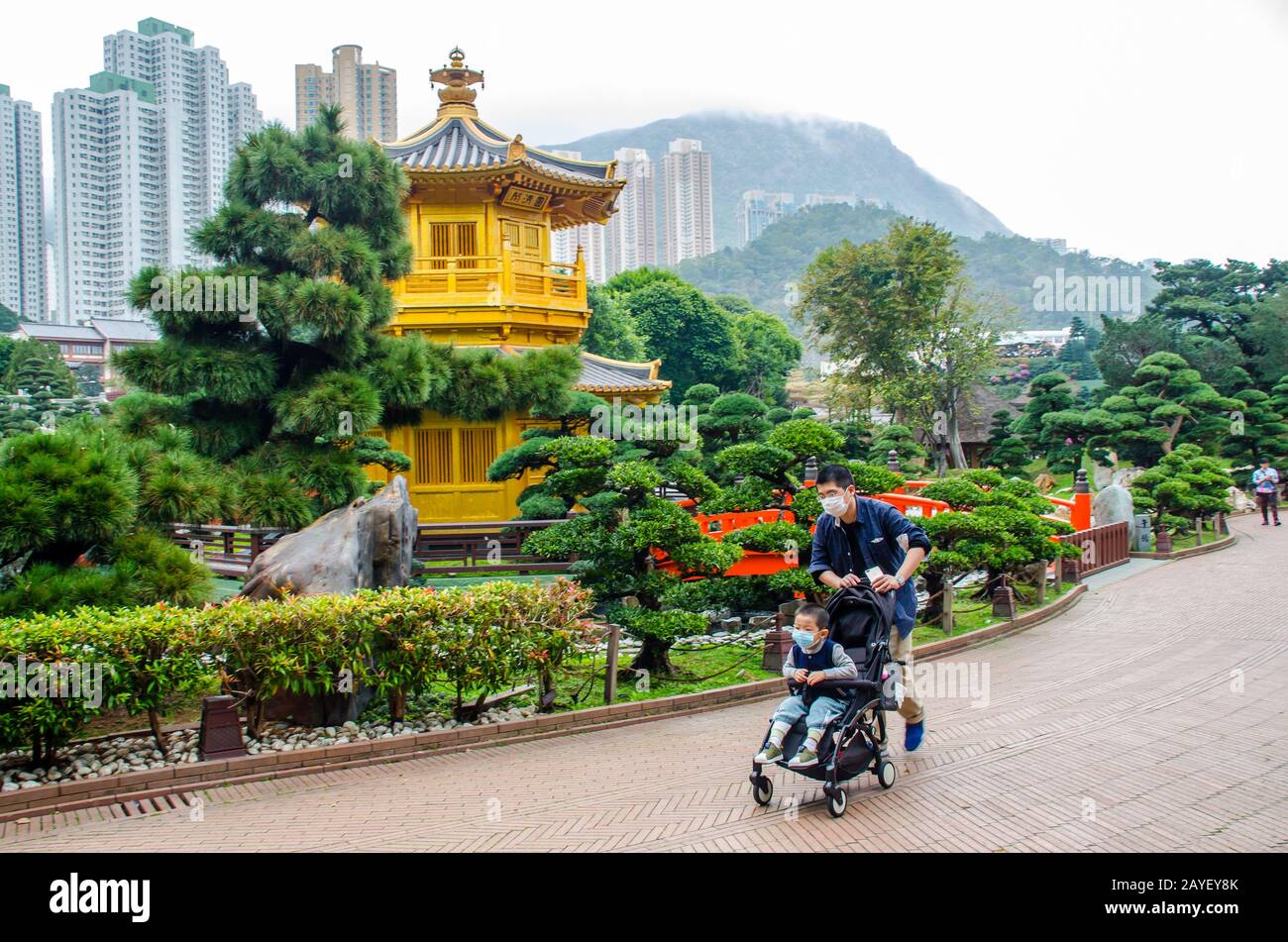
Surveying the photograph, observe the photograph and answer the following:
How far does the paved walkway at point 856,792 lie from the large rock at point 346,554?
2.03 meters

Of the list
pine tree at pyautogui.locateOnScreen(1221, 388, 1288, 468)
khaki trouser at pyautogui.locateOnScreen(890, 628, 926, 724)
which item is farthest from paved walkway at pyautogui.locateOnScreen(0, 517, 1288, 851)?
pine tree at pyautogui.locateOnScreen(1221, 388, 1288, 468)

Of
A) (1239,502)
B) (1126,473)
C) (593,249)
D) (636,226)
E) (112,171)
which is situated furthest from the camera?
(636,226)

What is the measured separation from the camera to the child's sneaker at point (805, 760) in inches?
225

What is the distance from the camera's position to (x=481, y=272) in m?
18.7

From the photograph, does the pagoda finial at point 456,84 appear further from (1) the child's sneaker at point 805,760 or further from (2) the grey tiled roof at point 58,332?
(2) the grey tiled roof at point 58,332

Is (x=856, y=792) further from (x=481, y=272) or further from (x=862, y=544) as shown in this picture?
(x=481, y=272)

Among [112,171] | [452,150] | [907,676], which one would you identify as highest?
[112,171]

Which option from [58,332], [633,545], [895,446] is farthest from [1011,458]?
[58,332]

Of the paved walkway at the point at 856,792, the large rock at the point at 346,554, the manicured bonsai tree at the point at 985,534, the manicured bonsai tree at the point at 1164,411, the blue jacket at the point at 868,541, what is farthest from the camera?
the manicured bonsai tree at the point at 1164,411

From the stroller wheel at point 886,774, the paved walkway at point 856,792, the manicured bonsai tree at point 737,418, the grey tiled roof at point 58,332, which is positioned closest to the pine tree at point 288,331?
the paved walkway at point 856,792

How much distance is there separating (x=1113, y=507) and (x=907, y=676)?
14.7 meters

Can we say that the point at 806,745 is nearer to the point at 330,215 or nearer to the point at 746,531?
the point at 746,531

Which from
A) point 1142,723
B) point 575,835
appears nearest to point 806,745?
point 575,835

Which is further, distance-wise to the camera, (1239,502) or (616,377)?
(1239,502)
